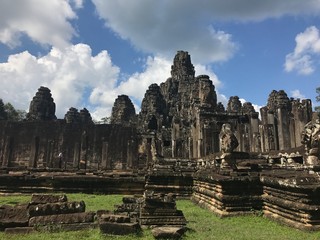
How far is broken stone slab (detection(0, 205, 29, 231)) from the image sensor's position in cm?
613

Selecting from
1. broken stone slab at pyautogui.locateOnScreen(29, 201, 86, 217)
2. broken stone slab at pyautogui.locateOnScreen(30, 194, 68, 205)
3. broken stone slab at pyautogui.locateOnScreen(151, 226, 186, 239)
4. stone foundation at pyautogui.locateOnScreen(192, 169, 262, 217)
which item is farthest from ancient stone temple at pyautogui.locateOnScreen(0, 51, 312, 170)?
broken stone slab at pyautogui.locateOnScreen(151, 226, 186, 239)

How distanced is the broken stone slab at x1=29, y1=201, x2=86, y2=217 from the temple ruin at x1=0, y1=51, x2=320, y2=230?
174cm

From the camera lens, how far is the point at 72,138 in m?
25.8

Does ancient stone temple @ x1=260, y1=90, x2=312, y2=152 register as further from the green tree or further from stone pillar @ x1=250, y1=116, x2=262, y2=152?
the green tree

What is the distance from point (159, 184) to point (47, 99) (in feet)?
122

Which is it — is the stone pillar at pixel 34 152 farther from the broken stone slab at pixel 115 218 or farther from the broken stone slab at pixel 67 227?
the broken stone slab at pixel 115 218

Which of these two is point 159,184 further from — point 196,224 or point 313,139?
point 313,139

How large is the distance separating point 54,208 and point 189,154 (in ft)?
83.1

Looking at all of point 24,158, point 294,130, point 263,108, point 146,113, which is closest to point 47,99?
point 146,113

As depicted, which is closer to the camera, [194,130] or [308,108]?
[308,108]

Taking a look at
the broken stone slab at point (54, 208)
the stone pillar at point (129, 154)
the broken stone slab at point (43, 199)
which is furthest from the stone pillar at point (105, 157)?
the broken stone slab at point (54, 208)

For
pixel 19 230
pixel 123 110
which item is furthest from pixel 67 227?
pixel 123 110

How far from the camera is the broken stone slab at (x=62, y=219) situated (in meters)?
6.19

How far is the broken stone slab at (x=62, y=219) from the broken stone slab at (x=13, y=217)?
0.67 feet
